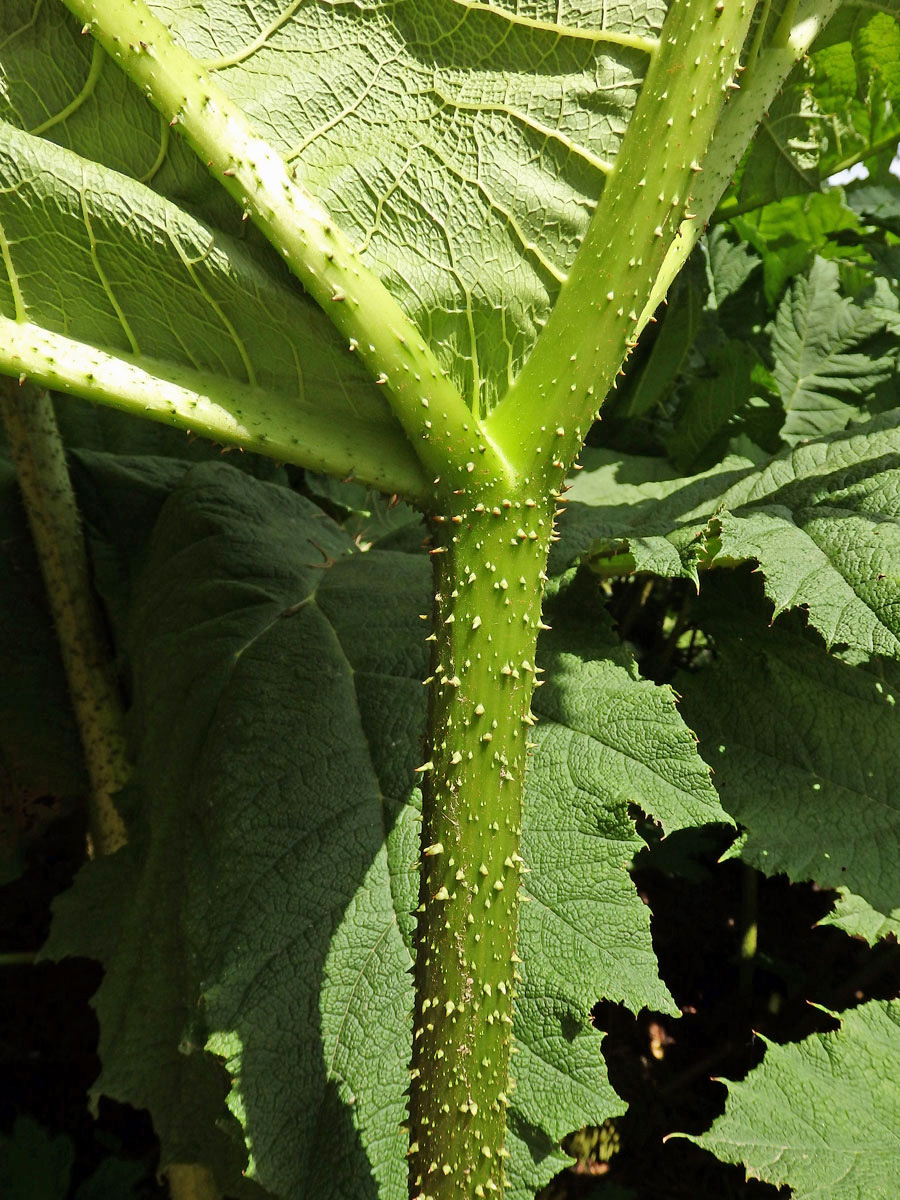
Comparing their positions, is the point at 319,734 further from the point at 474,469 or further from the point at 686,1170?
the point at 686,1170

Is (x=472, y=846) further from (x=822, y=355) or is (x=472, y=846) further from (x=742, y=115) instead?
(x=822, y=355)

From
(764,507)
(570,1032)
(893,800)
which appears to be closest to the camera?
(570,1032)

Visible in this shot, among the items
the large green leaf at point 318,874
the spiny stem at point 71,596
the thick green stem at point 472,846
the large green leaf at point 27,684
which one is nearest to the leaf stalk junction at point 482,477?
the thick green stem at point 472,846

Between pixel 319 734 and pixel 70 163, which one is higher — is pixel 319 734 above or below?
below

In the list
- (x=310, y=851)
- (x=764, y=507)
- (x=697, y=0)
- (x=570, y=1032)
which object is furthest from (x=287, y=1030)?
(x=697, y=0)

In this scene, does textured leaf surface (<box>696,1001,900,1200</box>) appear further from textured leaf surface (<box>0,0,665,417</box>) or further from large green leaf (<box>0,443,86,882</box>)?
large green leaf (<box>0,443,86,882</box>)

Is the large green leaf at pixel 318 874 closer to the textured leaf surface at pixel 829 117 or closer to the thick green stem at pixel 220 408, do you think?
the thick green stem at pixel 220 408
